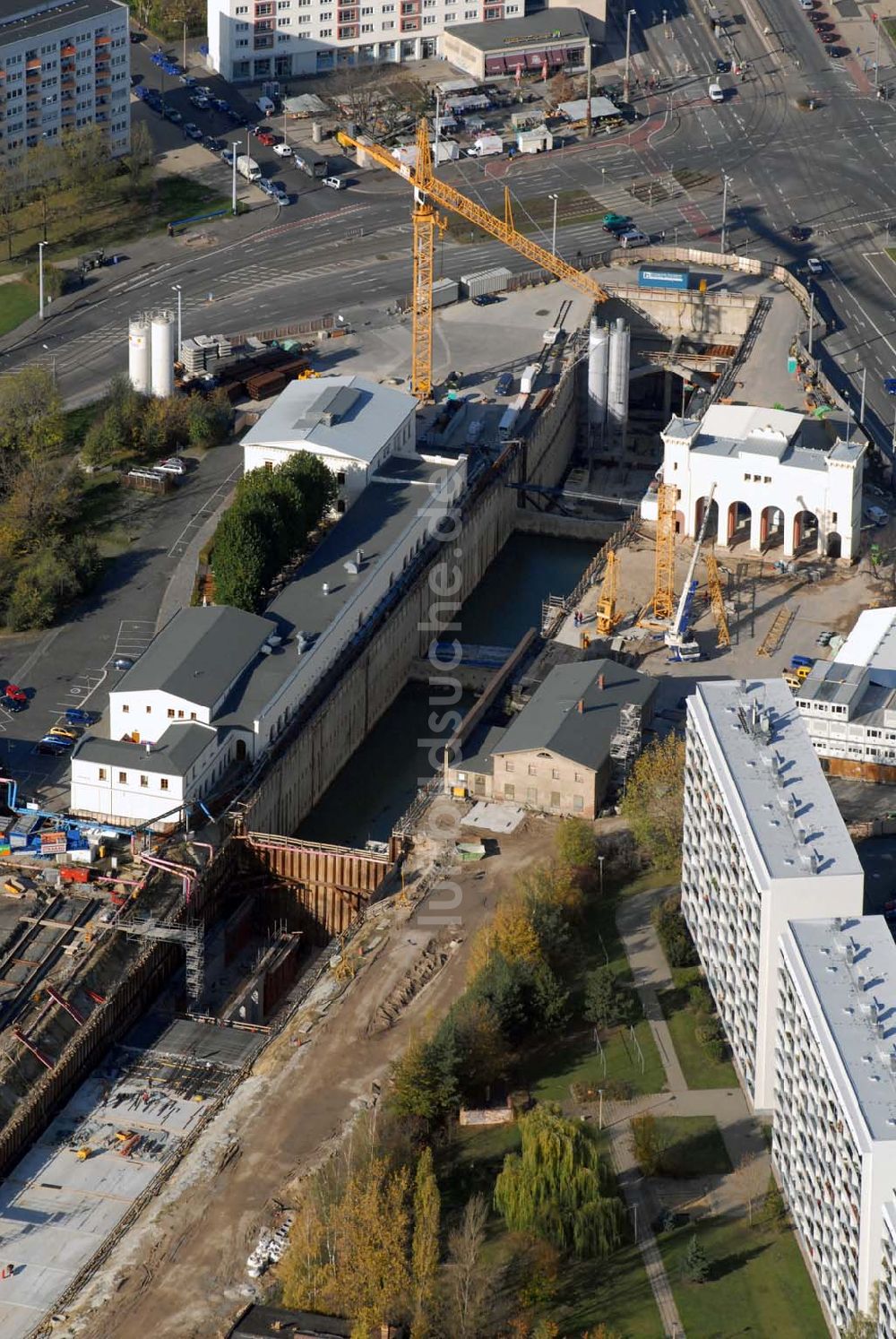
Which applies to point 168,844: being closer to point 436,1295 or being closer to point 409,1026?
point 409,1026

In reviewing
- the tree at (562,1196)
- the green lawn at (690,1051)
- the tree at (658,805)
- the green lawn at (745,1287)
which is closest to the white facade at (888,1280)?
the green lawn at (745,1287)

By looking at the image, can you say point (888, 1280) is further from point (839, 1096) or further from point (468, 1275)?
point (468, 1275)

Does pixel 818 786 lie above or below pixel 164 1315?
above

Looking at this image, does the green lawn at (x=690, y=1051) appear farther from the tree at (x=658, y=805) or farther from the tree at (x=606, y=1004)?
the tree at (x=658, y=805)

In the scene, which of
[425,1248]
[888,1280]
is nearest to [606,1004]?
[425,1248]

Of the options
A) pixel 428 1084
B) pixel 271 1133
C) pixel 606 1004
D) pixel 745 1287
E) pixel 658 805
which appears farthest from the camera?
pixel 658 805

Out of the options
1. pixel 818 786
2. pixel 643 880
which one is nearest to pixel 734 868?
pixel 818 786
